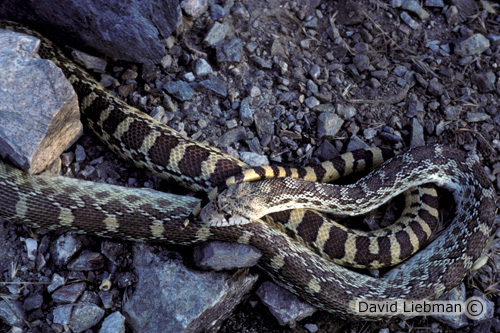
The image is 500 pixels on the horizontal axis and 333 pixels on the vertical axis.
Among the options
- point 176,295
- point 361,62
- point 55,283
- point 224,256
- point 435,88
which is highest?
point 361,62

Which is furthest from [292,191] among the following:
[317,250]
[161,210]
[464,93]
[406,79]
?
[464,93]

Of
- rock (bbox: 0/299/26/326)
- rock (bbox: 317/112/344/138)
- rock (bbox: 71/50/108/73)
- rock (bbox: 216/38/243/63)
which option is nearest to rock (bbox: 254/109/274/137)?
rock (bbox: 317/112/344/138)

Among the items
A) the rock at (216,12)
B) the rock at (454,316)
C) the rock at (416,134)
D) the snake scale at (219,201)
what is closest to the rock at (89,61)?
the snake scale at (219,201)

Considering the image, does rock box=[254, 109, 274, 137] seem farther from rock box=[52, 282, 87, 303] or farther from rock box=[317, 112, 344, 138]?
rock box=[52, 282, 87, 303]

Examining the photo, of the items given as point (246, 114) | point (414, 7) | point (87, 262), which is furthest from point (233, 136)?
point (414, 7)

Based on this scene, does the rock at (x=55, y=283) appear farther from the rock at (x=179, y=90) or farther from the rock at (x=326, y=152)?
the rock at (x=326, y=152)

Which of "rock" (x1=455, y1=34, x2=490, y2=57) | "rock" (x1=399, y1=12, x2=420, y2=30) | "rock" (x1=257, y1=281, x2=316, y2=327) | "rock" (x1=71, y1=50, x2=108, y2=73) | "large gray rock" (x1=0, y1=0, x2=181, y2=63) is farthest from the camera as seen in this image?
"rock" (x1=399, y1=12, x2=420, y2=30)

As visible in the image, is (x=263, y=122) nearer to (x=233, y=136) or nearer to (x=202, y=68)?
(x=233, y=136)
